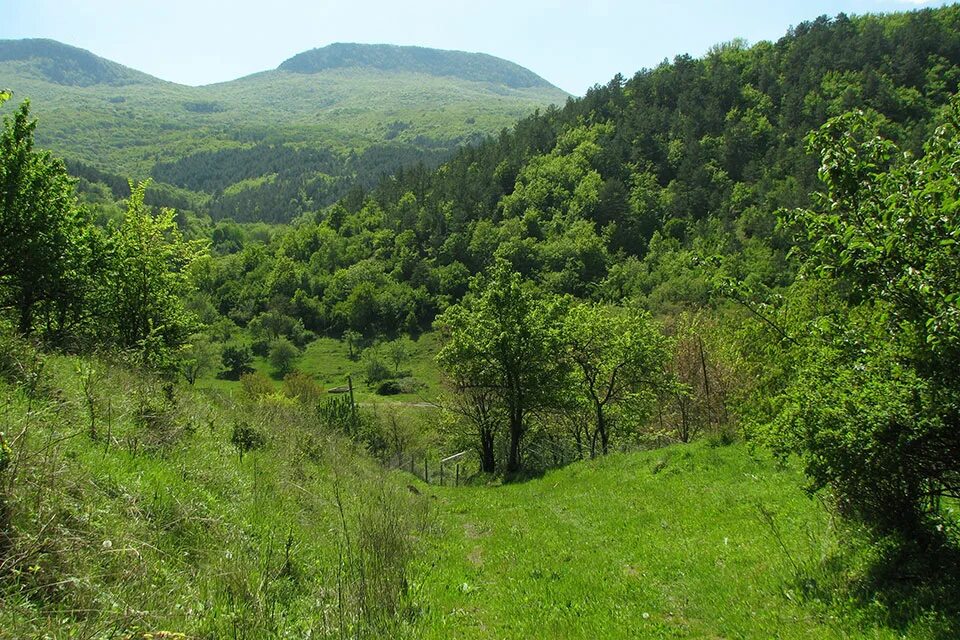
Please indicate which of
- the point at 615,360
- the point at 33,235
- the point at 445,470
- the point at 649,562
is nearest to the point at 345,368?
the point at 445,470

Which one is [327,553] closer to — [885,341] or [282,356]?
[885,341]

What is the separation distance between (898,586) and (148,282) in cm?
2595

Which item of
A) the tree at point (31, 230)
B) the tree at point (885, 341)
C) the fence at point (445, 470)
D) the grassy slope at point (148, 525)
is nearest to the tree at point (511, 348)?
the fence at point (445, 470)

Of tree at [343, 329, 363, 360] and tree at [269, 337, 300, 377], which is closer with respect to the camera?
tree at [269, 337, 300, 377]

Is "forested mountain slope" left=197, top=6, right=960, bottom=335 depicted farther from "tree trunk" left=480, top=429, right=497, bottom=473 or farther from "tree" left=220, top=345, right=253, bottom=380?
"tree trunk" left=480, top=429, right=497, bottom=473

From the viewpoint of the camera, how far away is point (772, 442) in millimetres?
8227

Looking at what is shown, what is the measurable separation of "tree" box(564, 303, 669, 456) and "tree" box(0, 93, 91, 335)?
2165 centimetres

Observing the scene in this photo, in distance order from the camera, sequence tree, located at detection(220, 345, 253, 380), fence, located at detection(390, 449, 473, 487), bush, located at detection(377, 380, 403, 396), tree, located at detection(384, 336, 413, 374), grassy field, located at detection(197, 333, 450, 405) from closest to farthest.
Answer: fence, located at detection(390, 449, 473, 487) → grassy field, located at detection(197, 333, 450, 405) → bush, located at detection(377, 380, 403, 396) → tree, located at detection(220, 345, 253, 380) → tree, located at detection(384, 336, 413, 374)

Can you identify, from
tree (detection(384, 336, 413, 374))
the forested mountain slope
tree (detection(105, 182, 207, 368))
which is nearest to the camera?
tree (detection(105, 182, 207, 368))

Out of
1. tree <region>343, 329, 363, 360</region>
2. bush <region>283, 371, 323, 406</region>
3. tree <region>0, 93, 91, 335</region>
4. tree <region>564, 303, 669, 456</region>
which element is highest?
tree <region>0, 93, 91, 335</region>

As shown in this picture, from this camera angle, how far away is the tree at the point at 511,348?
1102 inches

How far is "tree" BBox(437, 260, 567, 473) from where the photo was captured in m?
28.0

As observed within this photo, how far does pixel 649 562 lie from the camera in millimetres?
11109

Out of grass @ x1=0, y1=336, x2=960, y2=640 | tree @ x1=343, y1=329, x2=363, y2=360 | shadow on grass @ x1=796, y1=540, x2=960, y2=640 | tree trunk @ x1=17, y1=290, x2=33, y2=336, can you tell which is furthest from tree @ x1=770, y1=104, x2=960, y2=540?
tree @ x1=343, y1=329, x2=363, y2=360
